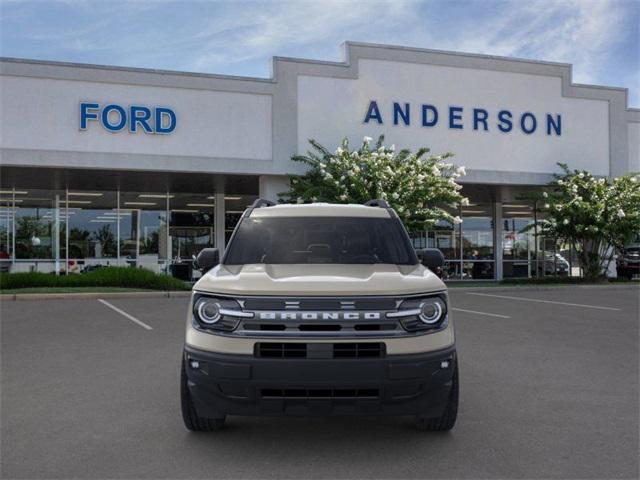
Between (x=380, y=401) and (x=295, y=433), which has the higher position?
(x=380, y=401)

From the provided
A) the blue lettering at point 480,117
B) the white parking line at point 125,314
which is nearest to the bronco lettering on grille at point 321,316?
the white parking line at point 125,314

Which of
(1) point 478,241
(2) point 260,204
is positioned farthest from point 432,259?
(1) point 478,241

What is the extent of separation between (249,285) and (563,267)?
29.0m

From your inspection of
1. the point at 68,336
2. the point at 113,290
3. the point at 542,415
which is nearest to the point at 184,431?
the point at 542,415

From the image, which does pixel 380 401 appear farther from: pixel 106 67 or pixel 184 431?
pixel 106 67

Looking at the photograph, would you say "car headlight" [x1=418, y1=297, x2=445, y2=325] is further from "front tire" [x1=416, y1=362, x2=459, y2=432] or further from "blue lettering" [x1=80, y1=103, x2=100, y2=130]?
"blue lettering" [x1=80, y1=103, x2=100, y2=130]

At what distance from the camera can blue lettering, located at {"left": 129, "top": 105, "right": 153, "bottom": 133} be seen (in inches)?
810

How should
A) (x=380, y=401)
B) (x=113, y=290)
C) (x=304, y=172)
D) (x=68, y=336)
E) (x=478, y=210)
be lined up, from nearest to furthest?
1. (x=380, y=401)
2. (x=68, y=336)
3. (x=113, y=290)
4. (x=304, y=172)
5. (x=478, y=210)

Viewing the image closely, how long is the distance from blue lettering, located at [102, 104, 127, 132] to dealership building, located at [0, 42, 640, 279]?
0.11 ft

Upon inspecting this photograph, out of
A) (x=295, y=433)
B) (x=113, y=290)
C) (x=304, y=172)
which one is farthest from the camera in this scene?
(x=304, y=172)

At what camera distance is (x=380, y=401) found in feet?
13.7

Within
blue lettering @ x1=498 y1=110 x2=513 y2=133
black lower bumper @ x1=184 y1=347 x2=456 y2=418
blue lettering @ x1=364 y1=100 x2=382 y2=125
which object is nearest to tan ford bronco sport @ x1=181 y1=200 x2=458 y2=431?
black lower bumper @ x1=184 y1=347 x2=456 y2=418

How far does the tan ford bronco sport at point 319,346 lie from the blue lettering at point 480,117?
2084cm

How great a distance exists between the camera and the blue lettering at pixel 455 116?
24109mm
